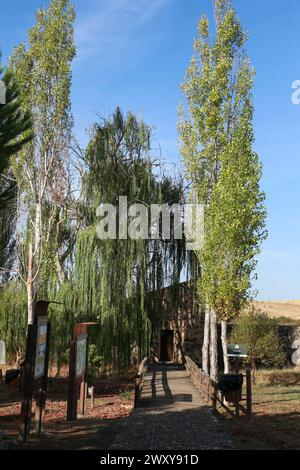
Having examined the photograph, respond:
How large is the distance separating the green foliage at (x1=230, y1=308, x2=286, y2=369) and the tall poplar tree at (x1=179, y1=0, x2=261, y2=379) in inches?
159

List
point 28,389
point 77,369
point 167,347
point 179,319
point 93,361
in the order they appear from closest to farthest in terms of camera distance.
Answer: point 28,389 < point 77,369 < point 93,361 < point 179,319 < point 167,347

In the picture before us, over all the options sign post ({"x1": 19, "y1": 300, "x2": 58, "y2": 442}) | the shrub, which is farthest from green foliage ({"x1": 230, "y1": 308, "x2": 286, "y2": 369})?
sign post ({"x1": 19, "y1": 300, "x2": 58, "y2": 442})

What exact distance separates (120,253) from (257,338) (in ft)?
27.5

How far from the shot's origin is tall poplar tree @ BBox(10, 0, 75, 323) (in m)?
23.4

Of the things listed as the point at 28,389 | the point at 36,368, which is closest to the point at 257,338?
the point at 36,368

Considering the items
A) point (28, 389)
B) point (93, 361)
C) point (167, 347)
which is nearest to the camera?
point (28, 389)

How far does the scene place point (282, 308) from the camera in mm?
64250

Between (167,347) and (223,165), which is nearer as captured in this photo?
(223,165)

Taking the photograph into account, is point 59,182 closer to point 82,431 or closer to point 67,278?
point 67,278

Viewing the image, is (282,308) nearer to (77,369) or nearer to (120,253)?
(120,253)

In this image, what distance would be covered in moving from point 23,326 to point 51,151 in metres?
8.42

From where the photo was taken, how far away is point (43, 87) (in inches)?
934

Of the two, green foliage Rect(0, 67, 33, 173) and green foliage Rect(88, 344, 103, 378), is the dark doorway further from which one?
green foliage Rect(0, 67, 33, 173)
